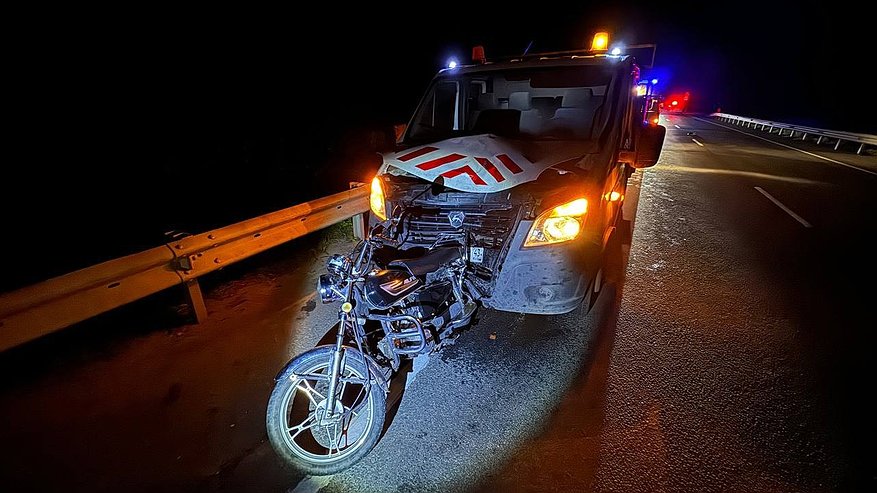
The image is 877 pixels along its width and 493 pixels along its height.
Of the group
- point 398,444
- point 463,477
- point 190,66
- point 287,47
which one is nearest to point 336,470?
point 398,444

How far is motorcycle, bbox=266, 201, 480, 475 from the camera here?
229 cm

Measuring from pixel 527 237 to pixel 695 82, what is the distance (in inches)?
3787

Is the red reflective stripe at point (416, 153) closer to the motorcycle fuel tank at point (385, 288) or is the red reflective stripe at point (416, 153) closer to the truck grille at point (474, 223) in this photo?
the truck grille at point (474, 223)

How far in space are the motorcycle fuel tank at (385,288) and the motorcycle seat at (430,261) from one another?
16 cm

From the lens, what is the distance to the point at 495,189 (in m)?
2.92

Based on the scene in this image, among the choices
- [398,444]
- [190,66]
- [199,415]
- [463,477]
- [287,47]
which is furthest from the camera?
[287,47]

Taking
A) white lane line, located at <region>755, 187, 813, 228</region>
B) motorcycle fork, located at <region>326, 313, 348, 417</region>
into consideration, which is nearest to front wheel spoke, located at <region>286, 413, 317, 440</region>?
motorcycle fork, located at <region>326, 313, 348, 417</region>

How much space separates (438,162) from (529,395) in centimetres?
182

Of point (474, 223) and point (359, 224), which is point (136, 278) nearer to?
point (474, 223)

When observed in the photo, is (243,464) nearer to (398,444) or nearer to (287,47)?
(398,444)

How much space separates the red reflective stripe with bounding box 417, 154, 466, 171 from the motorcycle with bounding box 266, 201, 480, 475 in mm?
670

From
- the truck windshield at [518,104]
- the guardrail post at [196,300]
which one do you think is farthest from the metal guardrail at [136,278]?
the truck windshield at [518,104]

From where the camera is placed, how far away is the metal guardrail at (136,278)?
2.54 m

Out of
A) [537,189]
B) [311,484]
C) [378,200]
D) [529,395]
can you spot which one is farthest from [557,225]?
[311,484]
